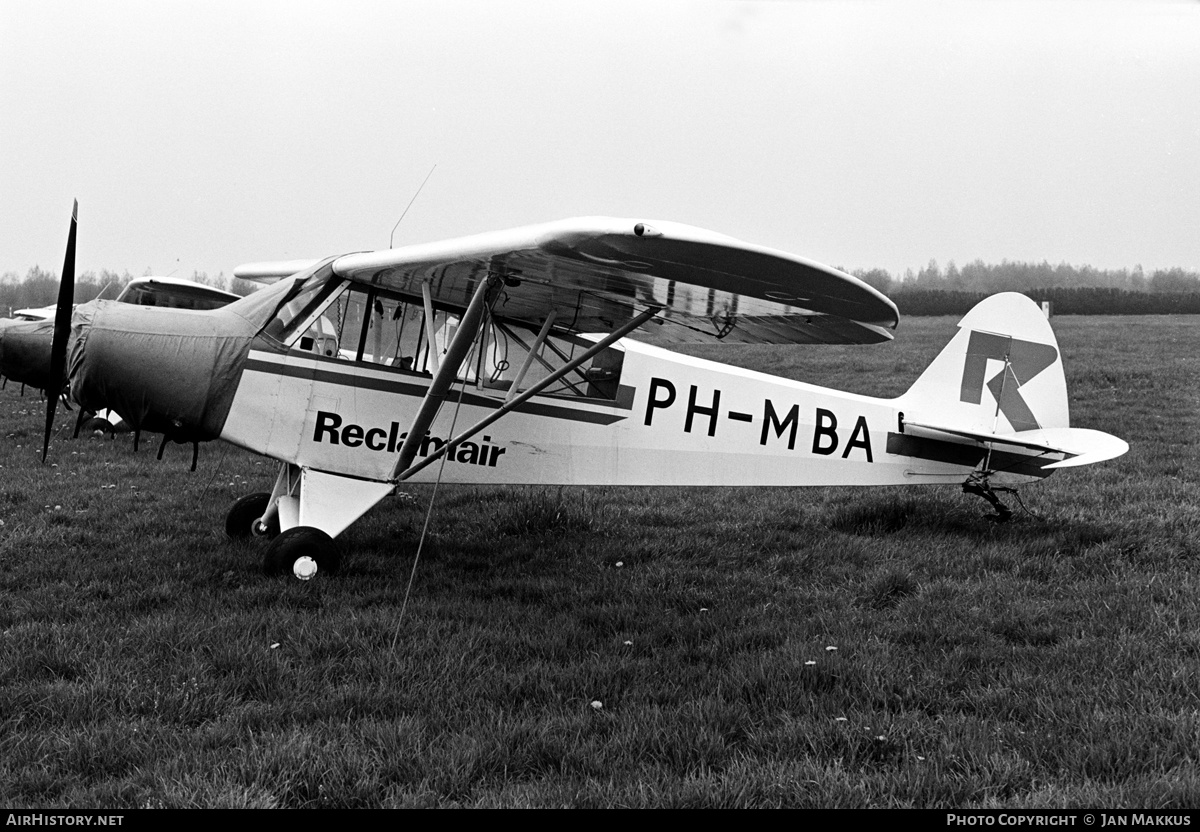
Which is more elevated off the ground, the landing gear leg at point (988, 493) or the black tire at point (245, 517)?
the landing gear leg at point (988, 493)

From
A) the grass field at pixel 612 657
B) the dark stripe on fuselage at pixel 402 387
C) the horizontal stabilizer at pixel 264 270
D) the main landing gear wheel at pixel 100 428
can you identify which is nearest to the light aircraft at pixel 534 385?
the dark stripe on fuselage at pixel 402 387

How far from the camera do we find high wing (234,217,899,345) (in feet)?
13.1

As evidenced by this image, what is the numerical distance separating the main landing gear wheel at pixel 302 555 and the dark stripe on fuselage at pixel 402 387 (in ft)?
3.64

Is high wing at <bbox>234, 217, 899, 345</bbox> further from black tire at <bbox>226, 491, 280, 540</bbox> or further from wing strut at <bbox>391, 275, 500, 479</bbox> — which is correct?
black tire at <bbox>226, 491, 280, 540</bbox>

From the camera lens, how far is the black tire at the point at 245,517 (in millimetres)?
6793

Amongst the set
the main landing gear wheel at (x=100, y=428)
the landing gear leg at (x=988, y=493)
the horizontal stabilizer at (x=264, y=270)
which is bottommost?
the main landing gear wheel at (x=100, y=428)

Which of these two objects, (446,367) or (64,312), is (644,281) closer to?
(446,367)

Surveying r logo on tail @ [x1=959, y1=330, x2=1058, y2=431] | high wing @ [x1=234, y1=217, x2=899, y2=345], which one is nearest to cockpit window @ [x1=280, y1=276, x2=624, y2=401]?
high wing @ [x1=234, y1=217, x2=899, y2=345]

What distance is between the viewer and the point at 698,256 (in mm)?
4051

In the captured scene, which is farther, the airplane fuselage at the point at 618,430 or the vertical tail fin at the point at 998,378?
the vertical tail fin at the point at 998,378

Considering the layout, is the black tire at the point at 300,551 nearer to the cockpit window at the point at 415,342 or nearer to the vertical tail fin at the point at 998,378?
the cockpit window at the point at 415,342

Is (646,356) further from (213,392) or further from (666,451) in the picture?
(213,392)
